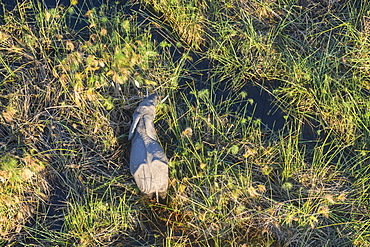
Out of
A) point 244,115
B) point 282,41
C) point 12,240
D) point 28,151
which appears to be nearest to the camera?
point 12,240

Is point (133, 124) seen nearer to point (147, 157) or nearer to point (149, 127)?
point (149, 127)

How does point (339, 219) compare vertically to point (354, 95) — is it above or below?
below

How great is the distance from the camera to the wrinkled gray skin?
308 centimetres

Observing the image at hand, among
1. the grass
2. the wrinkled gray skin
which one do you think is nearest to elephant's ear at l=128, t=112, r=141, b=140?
the wrinkled gray skin

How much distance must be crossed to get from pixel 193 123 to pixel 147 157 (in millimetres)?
576

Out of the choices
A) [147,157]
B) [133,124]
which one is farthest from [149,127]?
[147,157]

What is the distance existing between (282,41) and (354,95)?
790mm

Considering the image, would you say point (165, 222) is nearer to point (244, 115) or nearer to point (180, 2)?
point (244, 115)

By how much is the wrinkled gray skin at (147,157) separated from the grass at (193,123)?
0.16 metres

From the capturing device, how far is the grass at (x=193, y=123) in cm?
313

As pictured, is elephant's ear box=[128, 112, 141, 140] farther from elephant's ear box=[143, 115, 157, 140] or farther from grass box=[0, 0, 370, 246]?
grass box=[0, 0, 370, 246]

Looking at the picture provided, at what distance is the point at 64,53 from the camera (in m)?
3.74

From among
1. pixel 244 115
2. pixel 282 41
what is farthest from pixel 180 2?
pixel 244 115

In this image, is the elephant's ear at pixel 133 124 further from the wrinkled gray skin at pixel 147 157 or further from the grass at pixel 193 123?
the grass at pixel 193 123
